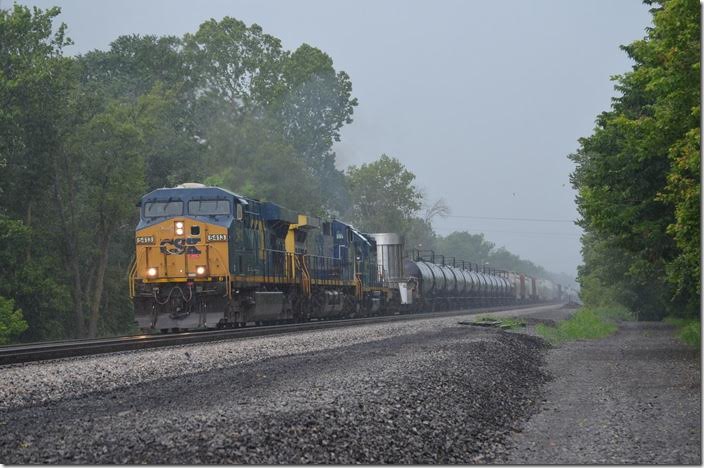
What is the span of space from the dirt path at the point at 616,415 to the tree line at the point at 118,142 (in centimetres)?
2566

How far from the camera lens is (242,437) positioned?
7.78m

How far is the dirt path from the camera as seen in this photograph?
8.86 meters

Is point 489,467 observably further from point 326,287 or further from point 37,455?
point 326,287

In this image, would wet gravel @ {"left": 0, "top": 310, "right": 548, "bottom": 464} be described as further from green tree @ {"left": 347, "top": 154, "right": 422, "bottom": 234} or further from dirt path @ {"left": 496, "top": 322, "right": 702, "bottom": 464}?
green tree @ {"left": 347, "top": 154, "right": 422, "bottom": 234}

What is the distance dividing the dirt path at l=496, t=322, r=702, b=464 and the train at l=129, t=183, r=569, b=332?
31.1 ft

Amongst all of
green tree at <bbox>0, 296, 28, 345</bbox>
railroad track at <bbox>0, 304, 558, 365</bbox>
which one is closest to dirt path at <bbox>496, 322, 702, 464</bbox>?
railroad track at <bbox>0, 304, 558, 365</bbox>

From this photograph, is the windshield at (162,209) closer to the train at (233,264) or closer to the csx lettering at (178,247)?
the train at (233,264)

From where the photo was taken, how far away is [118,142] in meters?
49.2

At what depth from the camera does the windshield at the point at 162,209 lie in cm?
2661

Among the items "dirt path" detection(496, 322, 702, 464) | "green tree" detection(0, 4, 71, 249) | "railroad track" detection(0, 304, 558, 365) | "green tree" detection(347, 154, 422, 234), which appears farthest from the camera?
"green tree" detection(347, 154, 422, 234)

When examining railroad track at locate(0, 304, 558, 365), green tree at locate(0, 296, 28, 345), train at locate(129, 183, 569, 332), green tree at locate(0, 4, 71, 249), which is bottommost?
green tree at locate(0, 296, 28, 345)

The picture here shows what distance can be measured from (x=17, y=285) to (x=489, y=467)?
122 ft

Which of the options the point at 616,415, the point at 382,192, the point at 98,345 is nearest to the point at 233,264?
the point at 98,345

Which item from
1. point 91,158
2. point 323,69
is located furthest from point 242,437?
point 323,69
